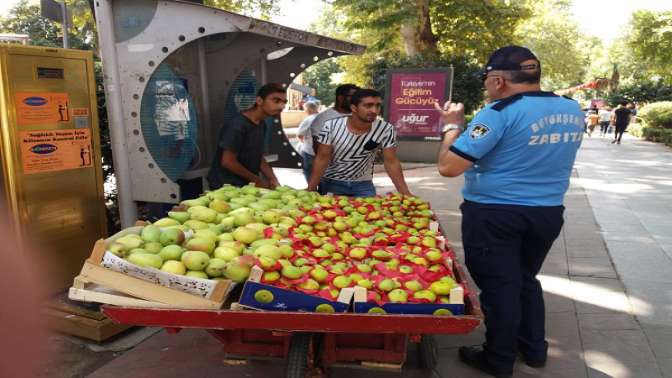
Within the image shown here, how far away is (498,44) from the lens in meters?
18.0

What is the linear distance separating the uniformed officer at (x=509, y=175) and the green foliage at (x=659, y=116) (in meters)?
23.0

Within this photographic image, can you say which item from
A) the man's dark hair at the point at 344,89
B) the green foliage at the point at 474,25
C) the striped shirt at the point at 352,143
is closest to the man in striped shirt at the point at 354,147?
the striped shirt at the point at 352,143

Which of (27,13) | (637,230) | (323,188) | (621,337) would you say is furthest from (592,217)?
(27,13)

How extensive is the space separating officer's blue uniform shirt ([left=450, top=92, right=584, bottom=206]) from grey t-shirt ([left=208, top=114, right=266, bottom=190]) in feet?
7.11

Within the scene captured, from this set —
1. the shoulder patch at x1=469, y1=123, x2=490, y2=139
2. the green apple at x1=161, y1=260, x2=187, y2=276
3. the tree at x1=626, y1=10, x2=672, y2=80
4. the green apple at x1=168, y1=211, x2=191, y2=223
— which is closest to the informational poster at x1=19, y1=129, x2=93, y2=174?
the green apple at x1=168, y1=211, x2=191, y2=223

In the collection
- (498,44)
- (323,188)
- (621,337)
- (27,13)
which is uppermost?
(27,13)

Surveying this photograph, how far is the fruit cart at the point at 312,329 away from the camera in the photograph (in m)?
2.30

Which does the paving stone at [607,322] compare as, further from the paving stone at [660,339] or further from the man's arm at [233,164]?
the man's arm at [233,164]

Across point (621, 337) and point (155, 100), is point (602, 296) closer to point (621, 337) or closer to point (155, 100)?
point (621, 337)

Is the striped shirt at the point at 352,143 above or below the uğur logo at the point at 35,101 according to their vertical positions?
below

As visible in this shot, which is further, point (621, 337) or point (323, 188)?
point (323, 188)

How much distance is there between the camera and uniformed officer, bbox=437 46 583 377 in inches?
116

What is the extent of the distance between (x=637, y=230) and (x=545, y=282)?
2.82 metres

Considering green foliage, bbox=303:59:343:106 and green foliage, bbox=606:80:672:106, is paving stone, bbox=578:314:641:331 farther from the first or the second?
green foliage, bbox=303:59:343:106
